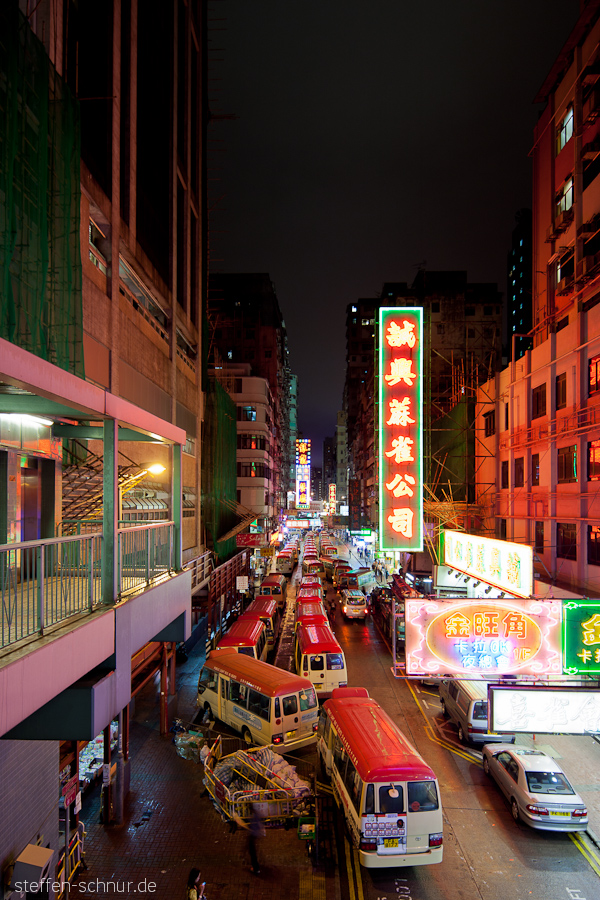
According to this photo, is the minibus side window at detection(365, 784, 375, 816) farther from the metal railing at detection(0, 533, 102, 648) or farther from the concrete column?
the concrete column

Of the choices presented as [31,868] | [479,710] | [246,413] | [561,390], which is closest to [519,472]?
[561,390]

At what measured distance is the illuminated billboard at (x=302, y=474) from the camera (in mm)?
107125

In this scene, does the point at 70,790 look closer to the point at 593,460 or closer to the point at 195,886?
the point at 195,886

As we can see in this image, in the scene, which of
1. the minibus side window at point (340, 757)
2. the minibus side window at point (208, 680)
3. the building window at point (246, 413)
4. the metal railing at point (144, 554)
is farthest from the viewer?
the building window at point (246, 413)

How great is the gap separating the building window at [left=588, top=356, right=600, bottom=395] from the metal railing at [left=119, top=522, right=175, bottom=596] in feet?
54.1

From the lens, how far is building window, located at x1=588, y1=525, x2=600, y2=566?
17.9m

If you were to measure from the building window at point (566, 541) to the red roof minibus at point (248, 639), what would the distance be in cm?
1261

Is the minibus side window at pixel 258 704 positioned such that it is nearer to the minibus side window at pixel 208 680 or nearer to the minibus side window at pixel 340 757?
the minibus side window at pixel 208 680

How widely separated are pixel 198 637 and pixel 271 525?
3811cm

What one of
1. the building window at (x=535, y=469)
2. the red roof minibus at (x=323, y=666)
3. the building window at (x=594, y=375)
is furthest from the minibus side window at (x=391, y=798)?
the building window at (x=535, y=469)

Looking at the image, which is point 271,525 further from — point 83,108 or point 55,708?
point 55,708

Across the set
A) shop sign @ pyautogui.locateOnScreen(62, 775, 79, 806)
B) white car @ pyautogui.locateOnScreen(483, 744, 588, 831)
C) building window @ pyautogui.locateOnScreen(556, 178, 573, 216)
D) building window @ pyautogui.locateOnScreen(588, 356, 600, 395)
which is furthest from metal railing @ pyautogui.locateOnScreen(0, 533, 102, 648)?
building window @ pyautogui.locateOnScreen(556, 178, 573, 216)

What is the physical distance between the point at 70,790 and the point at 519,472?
22.7 meters

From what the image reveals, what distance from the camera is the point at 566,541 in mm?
20094
